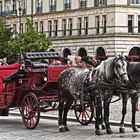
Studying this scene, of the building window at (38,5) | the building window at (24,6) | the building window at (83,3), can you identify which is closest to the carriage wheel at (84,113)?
the building window at (83,3)

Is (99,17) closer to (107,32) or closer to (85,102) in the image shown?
(107,32)

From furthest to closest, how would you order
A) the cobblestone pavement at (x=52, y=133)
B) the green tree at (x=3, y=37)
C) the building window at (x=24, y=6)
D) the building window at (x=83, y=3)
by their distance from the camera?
the building window at (x=24, y=6) < the building window at (x=83, y=3) < the green tree at (x=3, y=37) < the cobblestone pavement at (x=52, y=133)

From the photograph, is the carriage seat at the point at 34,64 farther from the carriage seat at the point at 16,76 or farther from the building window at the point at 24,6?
the building window at the point at 24,6

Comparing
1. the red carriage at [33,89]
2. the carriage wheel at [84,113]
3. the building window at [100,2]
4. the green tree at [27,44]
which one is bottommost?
the carriage wheel at [84,113]

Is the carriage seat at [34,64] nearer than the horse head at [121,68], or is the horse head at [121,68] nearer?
the horse head at [121,68]

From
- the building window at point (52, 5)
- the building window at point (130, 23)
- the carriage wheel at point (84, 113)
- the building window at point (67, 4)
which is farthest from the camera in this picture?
the building window at point (52, 5)

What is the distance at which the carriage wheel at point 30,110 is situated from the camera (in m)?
14.6

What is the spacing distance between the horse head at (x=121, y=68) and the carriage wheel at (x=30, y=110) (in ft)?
8.03

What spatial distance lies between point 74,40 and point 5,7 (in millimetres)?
16129

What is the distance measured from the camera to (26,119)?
1497 centimetres

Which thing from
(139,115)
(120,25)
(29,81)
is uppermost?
(120,25)

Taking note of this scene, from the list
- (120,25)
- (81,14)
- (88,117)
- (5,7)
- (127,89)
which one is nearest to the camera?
(127,89)

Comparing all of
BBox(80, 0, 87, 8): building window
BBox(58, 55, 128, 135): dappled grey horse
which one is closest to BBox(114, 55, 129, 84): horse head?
BBox(58, 55, 128, 135): dappled grey horse

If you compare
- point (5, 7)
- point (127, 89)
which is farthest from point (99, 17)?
point (127, 89)
